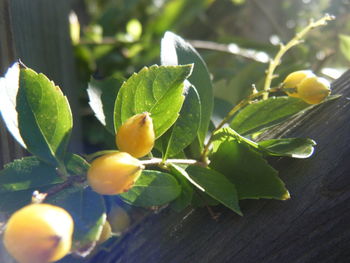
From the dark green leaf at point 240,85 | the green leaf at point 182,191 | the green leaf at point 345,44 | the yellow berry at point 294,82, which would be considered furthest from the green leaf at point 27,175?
the green leaf at point 345,44

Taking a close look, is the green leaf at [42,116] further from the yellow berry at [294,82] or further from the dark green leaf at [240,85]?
the dark green leaf at [240,85]

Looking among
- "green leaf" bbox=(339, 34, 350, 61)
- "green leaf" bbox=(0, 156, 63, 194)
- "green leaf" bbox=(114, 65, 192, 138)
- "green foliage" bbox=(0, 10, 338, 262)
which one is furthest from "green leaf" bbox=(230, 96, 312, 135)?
"green leaf" bbox=(339, 34, 350, 61)

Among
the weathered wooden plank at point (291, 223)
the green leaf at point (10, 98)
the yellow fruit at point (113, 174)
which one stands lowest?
the weathered wooden plank at point (291, 223)

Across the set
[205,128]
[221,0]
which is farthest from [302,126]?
[221,0]

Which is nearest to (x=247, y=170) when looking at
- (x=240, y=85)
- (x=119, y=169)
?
(x=119, y=169)

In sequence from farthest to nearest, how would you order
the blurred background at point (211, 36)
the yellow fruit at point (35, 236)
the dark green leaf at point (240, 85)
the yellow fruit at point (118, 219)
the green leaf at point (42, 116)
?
the blurred background at point (211, 36)
the dark green leaf at point (240, 85)
the yellow fruit at point (118, 219)
the green leaf at point (42, 116)
the yellow fruit at point (35, 236)

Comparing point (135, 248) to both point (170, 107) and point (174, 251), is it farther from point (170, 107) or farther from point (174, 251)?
point (170, 107)

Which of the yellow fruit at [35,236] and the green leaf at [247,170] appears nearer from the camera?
the yellow fruit at [35,236]
